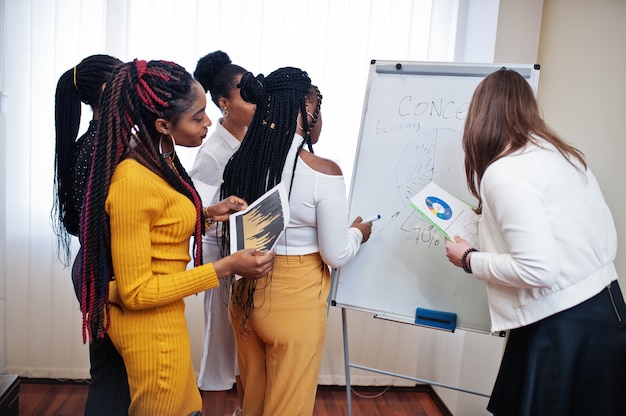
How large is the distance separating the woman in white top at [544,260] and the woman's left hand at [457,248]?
0.15 ft

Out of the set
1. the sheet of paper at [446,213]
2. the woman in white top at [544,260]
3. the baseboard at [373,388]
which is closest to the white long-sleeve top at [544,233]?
the woman in white top at [544,260]

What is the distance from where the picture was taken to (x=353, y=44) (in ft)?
9.04

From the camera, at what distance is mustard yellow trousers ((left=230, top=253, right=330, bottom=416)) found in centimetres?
158

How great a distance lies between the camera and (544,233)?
52.1 inches

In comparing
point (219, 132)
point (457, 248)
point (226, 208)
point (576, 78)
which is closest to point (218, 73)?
point (219, 132)

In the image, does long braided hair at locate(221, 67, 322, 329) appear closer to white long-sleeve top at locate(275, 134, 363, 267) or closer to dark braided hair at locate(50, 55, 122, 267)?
white long-sleeve top at locate(275, 134, 363, 267)

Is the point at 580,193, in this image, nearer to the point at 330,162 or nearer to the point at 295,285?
the point at 330,162

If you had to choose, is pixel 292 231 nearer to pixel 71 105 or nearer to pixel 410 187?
pixel 410 187

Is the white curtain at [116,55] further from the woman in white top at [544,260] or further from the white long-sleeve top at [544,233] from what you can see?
the white long-sleeve top at [544,233]

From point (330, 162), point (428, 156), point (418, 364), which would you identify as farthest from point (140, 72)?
point (418, 364)

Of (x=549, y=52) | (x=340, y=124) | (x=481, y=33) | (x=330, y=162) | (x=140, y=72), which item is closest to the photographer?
(x=140, y=72)

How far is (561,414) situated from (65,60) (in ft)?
8.36

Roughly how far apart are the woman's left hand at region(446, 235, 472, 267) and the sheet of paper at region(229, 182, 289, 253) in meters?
0.53

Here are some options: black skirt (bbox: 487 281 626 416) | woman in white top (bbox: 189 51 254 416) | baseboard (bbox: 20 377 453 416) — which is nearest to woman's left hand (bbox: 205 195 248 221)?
woman in white top (bbox: 189 51 254 416)
